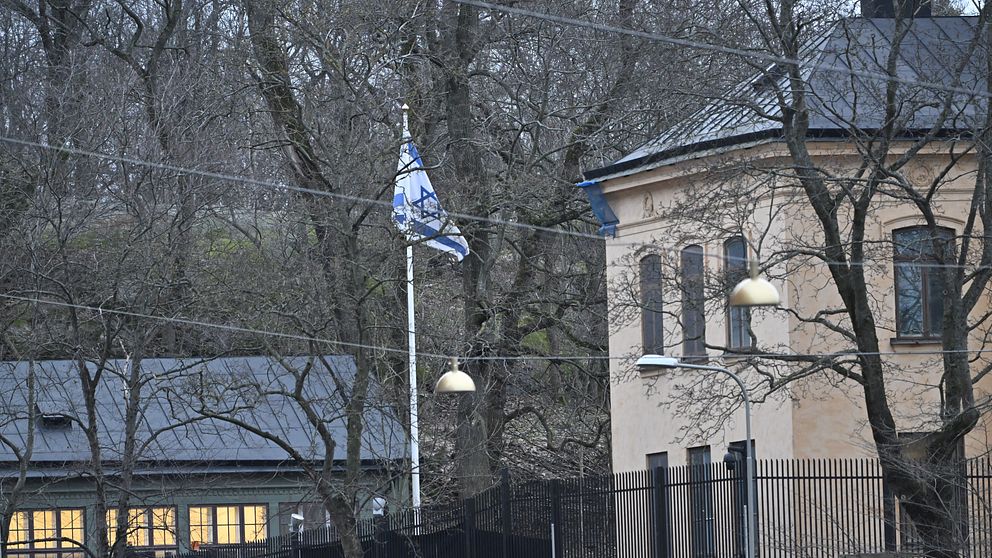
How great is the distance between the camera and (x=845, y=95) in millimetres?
23562

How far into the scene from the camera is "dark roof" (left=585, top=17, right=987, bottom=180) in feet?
73.9

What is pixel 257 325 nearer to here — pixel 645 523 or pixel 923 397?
pixel 645 523

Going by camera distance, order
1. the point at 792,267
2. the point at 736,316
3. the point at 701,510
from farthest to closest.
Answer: the point at 736,316, the point at 792,267, the point at 701,510

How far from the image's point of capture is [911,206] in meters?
27.5

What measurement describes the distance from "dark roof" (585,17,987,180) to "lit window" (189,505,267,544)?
11576mm

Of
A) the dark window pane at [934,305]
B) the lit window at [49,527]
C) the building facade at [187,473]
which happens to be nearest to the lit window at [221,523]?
the building facade at [187,473]

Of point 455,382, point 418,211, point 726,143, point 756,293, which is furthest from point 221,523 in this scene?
point 756,293

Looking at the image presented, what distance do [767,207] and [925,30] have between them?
4.84 m

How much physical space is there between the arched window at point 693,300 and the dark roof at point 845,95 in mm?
1788

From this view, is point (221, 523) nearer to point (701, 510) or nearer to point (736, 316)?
point (736, 316)

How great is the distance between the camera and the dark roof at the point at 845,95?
22.5 meters

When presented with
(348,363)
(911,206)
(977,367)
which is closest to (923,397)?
(977,367)

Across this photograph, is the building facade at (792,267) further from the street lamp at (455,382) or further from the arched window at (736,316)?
the street lamp at (455,382)

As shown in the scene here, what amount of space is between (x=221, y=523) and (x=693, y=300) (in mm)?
16100
